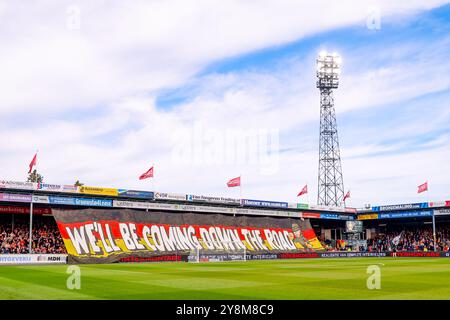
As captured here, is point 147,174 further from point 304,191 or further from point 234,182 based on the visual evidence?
point 304,191

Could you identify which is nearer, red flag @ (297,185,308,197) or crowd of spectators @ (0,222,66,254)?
crowd of spectators @ (0,222,66,254)

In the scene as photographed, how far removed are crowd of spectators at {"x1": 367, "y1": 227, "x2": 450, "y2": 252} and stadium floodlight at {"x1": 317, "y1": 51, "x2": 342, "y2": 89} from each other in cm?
2617

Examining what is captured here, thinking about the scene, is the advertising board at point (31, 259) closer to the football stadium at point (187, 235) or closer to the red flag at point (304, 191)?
the football stadium at point (187, 235)

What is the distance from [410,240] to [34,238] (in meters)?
55.8

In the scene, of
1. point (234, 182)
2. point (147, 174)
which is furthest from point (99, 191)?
point (234, 182)

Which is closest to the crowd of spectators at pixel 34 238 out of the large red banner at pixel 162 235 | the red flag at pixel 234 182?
the large red banner at pixel 162 235

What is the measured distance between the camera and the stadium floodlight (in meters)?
81.8

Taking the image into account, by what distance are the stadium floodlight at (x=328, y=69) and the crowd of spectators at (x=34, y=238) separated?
4749 centimetres

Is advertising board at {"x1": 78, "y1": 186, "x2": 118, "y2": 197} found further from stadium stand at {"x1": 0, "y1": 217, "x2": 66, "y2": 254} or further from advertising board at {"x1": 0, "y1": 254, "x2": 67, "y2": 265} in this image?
advertising board at {"x1": 0, "y1": 254, "x2": 67, "y2": 265}

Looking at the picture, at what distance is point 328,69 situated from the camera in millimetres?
82250

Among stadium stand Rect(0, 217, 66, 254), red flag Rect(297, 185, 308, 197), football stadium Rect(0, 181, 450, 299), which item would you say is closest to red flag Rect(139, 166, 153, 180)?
football stadium Rect(0, 181, 450, 299)

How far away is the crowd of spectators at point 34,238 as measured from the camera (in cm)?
5138
